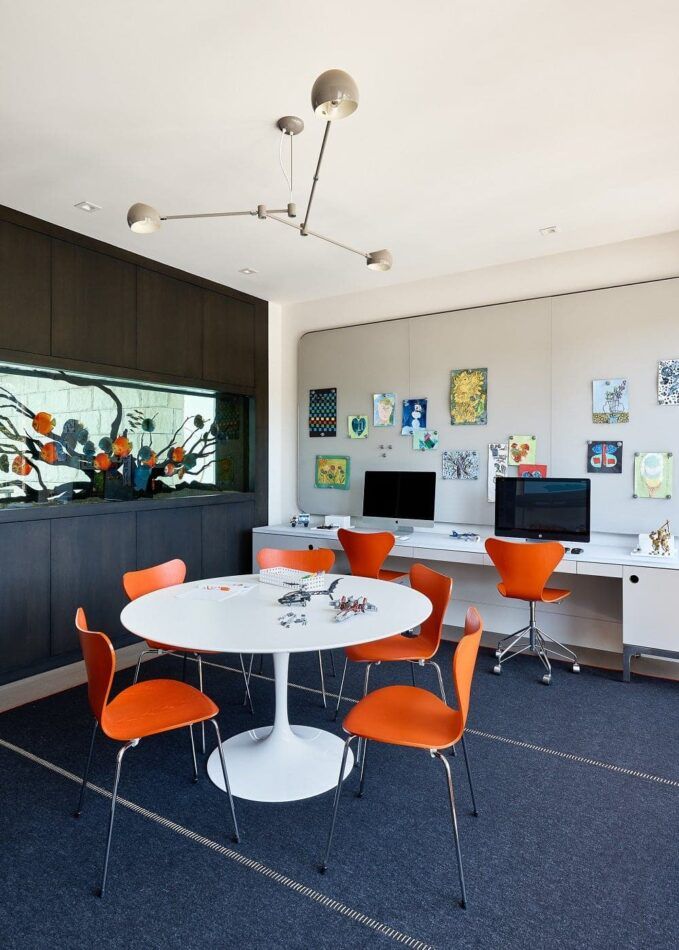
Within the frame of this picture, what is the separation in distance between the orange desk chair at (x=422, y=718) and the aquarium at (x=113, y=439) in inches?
111

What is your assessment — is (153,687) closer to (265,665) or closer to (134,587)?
(134,587)

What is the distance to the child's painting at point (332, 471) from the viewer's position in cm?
565

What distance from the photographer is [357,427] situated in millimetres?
5578

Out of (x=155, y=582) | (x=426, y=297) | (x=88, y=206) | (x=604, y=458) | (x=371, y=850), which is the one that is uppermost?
(x=88, y=206)

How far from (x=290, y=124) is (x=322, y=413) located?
10.3ft

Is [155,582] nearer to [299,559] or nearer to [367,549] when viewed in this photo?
[299,559]

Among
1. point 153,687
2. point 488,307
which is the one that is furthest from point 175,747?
point 488,307

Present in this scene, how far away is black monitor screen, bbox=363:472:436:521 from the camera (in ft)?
16.5

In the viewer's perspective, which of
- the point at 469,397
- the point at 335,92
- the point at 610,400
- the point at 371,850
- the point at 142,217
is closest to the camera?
the point at 335,92

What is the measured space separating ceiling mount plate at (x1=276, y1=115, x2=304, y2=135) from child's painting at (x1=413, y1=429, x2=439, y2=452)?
2.76m

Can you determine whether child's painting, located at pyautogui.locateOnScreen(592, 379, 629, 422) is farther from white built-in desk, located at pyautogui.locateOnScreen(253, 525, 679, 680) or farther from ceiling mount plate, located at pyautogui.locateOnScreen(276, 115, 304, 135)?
ceiling mount plate, located at pyautogui.locateOnScreen(276, 115, 304, 135)

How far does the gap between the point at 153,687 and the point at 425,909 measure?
132 centimetres

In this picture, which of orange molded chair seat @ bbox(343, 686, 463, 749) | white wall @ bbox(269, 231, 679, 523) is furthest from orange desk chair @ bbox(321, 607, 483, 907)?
white wall @ bbox(269, 231, 679, 523)

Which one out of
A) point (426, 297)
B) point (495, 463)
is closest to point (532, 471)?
point (495, 463)
